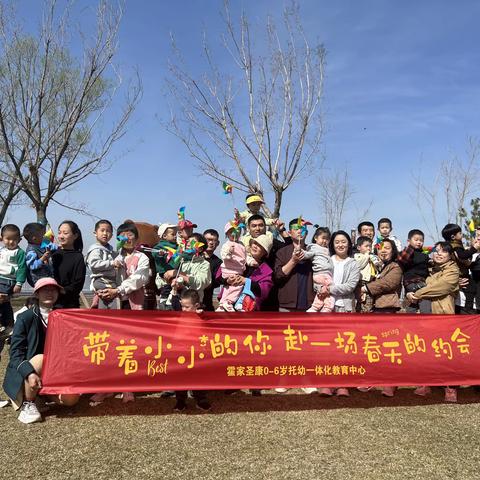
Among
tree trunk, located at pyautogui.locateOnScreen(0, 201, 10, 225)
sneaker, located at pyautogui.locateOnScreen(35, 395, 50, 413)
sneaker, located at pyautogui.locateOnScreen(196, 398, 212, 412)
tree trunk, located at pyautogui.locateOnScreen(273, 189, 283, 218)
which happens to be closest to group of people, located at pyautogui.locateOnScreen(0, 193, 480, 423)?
sneaker, located at pyautogui.locateOnScreen(196, 398, 212, 412)

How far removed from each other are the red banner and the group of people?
272mm

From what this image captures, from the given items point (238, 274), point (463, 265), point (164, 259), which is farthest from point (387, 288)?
point (164, 259)

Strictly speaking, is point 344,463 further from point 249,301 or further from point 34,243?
point 34,243

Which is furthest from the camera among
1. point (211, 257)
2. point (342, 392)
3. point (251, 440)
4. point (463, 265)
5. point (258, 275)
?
point (211, 257)

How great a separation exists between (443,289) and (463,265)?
686 mm

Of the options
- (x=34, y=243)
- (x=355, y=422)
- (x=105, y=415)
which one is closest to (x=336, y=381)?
(x=355, y=422)

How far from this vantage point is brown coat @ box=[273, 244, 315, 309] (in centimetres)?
506

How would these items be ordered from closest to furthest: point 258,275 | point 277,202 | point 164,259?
point 258,275 → point 164,259 → point 277,202

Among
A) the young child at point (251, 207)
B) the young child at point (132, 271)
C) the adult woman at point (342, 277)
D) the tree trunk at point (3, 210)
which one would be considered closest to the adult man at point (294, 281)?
the adult woman at point (342, 277)

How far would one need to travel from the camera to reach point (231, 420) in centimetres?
418

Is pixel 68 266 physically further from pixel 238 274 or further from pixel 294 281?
pixel 294 281

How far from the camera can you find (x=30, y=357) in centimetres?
429

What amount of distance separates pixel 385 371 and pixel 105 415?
2891mm

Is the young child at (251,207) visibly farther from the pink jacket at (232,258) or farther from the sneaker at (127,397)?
the sneaker at (127,397)
